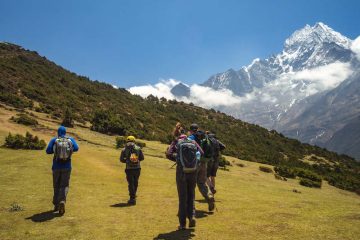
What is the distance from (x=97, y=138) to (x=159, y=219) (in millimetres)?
24768

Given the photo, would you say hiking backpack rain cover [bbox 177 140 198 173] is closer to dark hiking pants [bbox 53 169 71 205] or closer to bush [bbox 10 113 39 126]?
dark hiking pants [bbox 53 169 71 205]

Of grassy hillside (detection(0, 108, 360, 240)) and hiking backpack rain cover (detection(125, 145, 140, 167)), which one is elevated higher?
hiking backpack rain cover (detection(125, 145, 140, 167))

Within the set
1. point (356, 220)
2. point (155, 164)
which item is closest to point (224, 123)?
point (155, 164)

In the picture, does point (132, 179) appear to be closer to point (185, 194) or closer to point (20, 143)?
point (185, 194)

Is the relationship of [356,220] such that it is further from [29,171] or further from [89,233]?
[29,171]

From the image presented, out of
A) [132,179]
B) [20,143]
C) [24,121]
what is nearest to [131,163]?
[132,179]

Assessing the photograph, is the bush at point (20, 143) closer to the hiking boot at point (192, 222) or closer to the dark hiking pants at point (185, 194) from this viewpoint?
the dark hiking pants at point (185, 194)

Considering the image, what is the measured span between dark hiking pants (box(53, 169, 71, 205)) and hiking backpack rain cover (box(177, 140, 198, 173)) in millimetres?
4060

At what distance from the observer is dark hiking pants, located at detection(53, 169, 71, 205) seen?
12648 millimetres

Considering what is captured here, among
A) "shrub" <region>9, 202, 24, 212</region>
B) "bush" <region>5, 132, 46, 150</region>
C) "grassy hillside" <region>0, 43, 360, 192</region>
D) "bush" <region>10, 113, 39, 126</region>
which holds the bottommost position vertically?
"shrub" <region>9, 202, 24, 212</region>

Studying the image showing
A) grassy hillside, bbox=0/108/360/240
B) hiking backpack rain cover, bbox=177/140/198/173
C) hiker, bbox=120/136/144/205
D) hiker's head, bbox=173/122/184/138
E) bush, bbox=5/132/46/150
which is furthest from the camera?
bush, bbox=5/132/46/150

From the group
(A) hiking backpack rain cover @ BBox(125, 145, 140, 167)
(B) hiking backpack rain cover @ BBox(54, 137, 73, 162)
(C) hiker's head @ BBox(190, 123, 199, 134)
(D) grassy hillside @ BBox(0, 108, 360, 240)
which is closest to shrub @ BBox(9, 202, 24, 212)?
(D) grassy hillside @ BBox(0, 108, 360, 240)

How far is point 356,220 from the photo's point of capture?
1177 centimetres

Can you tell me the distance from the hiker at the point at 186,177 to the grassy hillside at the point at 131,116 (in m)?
26.0
